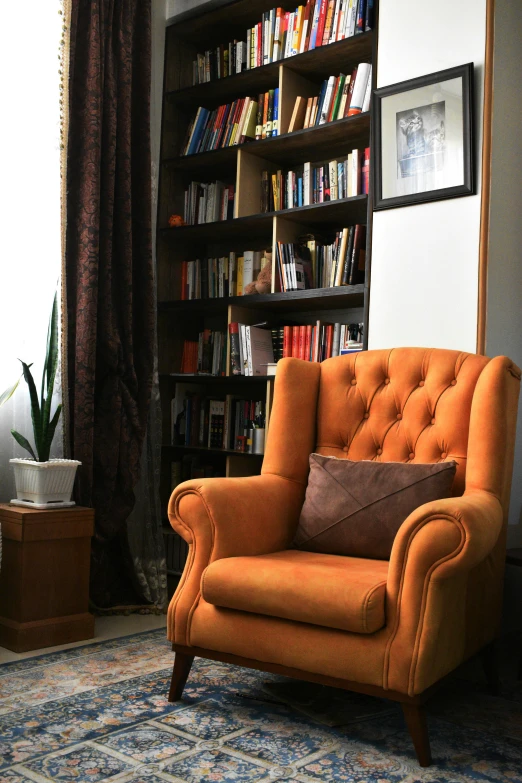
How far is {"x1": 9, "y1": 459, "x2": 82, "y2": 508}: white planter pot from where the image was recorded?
2.83 meters

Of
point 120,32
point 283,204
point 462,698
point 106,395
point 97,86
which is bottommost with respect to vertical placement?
point 462,698

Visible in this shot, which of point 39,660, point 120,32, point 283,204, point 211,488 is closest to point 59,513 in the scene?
point 39,660

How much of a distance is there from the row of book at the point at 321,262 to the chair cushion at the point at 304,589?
1.45 m

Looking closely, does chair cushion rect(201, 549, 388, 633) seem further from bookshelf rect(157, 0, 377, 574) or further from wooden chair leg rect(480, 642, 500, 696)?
bookshelf rect(157, 0, 377, 574)

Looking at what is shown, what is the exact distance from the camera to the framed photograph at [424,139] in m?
2.78

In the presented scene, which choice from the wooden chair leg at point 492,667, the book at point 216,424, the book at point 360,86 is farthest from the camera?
the book at point 216,424

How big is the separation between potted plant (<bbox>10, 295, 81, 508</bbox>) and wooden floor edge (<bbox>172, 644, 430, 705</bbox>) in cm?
93

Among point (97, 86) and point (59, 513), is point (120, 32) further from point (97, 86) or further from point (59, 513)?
point (59, 513)

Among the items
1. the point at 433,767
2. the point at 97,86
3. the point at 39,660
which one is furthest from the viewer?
the point at 97,86

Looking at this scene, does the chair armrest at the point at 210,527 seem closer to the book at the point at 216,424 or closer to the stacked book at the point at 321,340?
the stacked book at the point at 321,340

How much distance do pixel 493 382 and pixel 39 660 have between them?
5.57 feet

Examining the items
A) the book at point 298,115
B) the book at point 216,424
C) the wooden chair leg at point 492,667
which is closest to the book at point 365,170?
the book at point 298,115

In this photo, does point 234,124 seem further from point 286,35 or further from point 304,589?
point 304,589

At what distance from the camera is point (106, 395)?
3.29 meters
